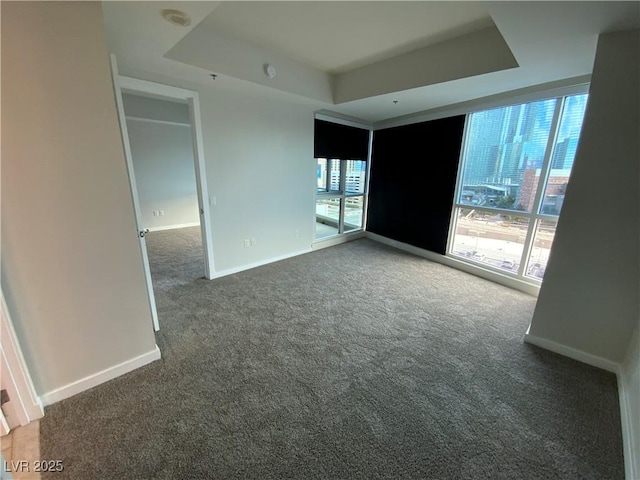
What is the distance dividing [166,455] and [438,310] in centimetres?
251

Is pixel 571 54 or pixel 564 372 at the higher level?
pixel 571 54

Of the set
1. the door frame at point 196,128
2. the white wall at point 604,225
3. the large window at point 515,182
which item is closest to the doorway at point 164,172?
the door frame at point 196,128

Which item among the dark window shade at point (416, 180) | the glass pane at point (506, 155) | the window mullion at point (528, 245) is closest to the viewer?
the glass pane at point (506, 155)

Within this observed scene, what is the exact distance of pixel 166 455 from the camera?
1332 millimetres

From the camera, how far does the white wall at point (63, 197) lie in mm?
1283

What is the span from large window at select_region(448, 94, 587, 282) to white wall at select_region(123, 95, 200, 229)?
5777 mm

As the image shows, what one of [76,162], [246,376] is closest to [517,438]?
[246,376]

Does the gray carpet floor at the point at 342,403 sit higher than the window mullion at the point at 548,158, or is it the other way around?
the window mullion at the point at 548,158

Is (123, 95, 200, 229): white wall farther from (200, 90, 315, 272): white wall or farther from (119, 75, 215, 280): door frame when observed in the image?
(200, 90, 315, 272): white wall

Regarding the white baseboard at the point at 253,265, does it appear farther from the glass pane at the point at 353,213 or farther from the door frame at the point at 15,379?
the door frame at the point at 15,379

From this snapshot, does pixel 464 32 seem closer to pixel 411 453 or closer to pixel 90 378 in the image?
pixel 411 453

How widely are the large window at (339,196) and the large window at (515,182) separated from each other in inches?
74.3

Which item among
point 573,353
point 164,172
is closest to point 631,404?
point 573,353

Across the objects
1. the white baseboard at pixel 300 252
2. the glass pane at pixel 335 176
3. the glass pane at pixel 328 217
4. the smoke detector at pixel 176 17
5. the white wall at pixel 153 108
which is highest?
the white wall at pixel 153 108
